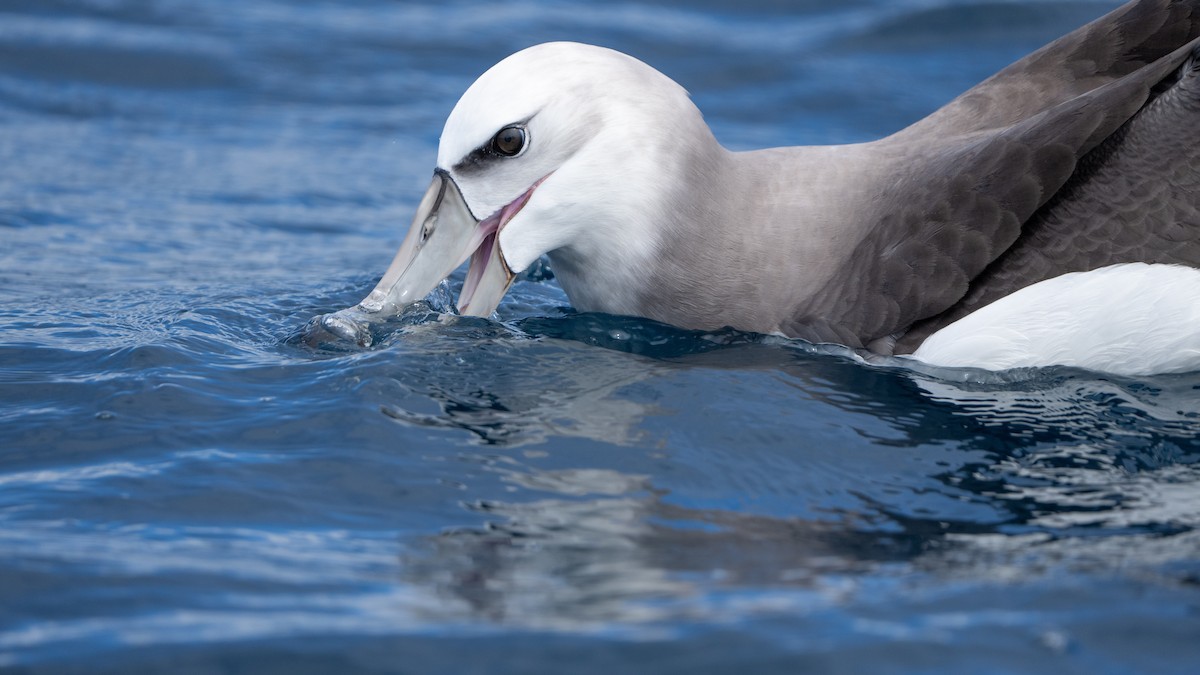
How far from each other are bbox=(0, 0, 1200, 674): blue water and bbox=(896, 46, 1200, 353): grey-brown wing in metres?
0.52

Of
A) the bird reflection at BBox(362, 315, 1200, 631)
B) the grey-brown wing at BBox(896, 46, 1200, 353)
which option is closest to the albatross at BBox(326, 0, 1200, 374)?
the grey-brown wing at BBox(896, 46, 1200, 353)

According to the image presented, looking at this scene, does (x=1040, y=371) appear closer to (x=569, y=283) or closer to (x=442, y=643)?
(x=569, y=283)

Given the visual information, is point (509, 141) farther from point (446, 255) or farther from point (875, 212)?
point (875, 212)

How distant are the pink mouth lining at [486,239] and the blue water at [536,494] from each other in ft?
0.64

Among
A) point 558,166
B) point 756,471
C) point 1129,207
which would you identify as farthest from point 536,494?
point 1129,207

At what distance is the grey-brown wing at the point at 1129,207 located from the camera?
600cm

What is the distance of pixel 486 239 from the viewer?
265 inches

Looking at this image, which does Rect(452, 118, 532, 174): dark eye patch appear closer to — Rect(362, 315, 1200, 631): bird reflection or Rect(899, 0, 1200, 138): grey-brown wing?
Rect(362, 315, 1200, 631): bird reflection

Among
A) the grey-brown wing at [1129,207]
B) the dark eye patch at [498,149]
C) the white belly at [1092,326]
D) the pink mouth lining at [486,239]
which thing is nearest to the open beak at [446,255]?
the pink mouth lining at [486,239]

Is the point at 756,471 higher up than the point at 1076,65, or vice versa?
the point at 1076,65

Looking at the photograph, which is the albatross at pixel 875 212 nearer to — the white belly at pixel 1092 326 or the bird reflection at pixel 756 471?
the white belly at pixel 1092 326

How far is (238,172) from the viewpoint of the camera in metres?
11.9

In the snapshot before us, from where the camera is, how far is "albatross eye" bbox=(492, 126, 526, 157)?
249 inches

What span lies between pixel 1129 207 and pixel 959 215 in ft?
2.36
